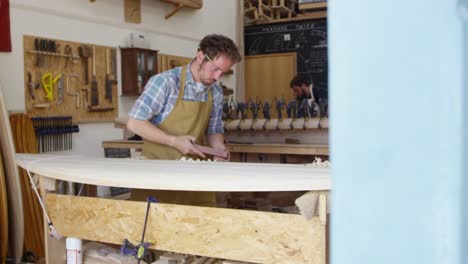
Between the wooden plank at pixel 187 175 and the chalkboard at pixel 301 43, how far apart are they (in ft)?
19.9

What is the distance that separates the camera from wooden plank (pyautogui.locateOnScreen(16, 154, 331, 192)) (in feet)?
5.31

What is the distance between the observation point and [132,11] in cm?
615

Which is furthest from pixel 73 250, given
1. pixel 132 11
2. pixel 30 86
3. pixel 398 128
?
pixel 132 11

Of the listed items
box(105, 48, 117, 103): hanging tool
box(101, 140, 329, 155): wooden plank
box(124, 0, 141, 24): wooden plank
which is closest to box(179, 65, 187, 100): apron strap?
box(101, 140, 329, 155): wooden plank

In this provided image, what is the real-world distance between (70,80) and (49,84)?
0.31m

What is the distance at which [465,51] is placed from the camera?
482 millimetres

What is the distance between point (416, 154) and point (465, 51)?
4.7 inches

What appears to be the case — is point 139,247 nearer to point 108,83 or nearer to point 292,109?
point 292,109

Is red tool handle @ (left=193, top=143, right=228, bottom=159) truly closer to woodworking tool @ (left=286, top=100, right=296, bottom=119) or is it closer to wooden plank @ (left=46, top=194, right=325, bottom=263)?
wooden plank @ (left=46, top=194, right=325, bottom=263)

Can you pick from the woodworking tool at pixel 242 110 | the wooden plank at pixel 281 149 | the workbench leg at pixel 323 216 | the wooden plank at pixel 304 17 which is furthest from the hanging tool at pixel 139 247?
the wooden plank at pixel 304 17

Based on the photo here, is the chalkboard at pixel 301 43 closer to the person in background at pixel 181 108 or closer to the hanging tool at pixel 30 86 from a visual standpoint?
the hanging tool at pixel 30 86

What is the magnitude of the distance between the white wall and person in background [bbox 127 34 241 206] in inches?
82.8

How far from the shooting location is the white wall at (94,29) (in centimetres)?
452

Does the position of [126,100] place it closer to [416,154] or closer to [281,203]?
[281,203]
